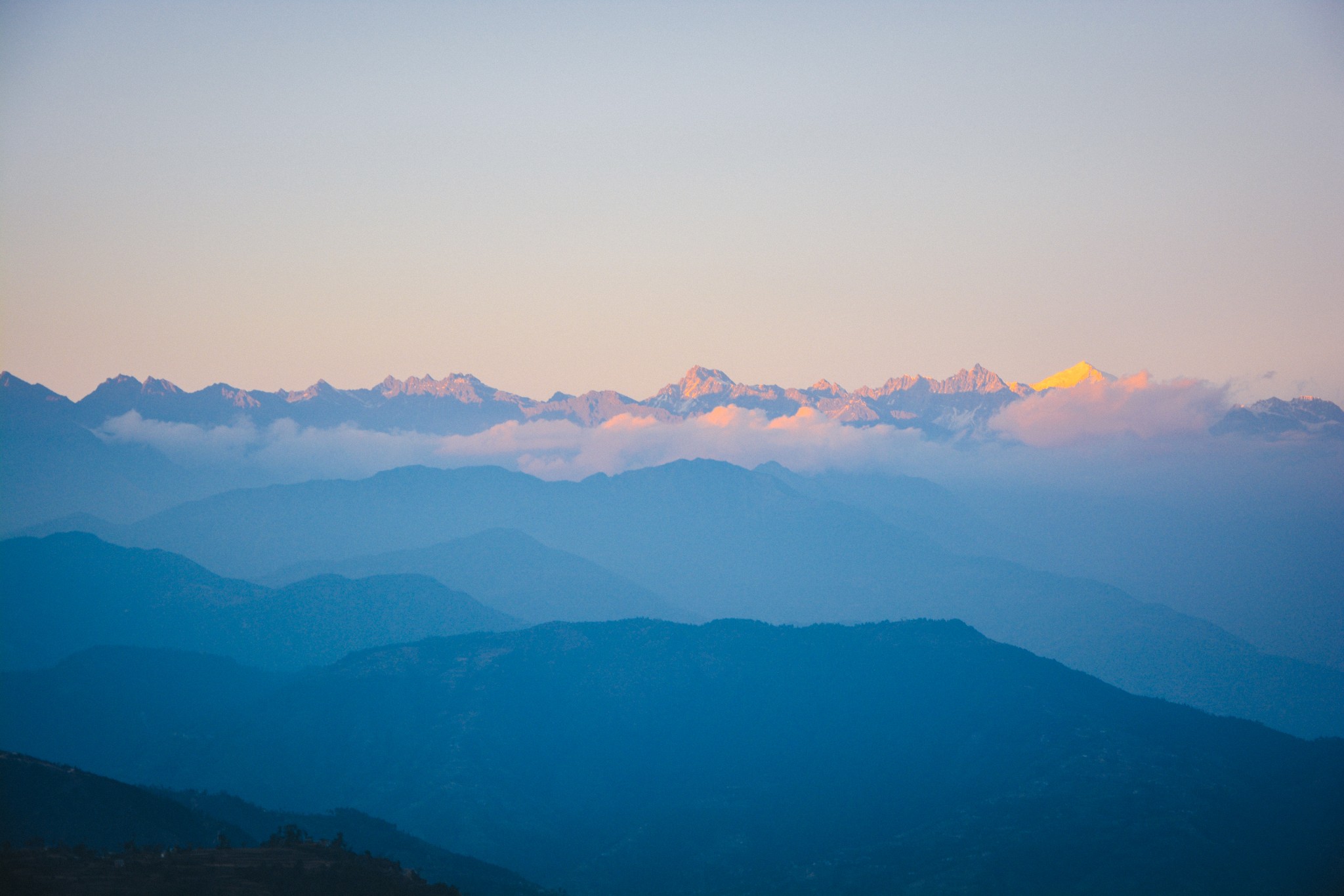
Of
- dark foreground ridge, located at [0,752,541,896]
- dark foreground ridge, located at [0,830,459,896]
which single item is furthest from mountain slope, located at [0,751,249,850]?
dark foreground ridge, located at [0,830,459,896]

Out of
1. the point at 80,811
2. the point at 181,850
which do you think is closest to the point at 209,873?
the point at 181,850

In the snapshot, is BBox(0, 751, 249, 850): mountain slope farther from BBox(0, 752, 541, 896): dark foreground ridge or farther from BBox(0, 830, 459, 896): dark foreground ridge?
BBox(0, 830, 459, 896): dark foreground ridge

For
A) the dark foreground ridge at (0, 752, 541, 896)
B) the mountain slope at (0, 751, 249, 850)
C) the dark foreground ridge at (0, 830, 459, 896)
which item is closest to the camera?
the dark foreground ridge at (0, 830, 459, 896)

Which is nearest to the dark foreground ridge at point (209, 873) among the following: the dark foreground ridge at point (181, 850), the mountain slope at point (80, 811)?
the dark foreground ridge at point (181, 850)

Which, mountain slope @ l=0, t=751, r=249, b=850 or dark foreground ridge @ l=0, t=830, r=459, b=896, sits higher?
dark foreground ridge @ l=0, t=830, r=459, b=896

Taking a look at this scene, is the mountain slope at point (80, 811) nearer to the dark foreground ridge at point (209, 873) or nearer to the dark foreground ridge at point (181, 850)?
the dark foreground ridge at point (181, 850)

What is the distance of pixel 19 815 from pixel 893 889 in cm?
13467

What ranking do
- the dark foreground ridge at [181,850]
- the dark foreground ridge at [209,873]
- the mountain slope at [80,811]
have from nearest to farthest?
the dark foreground ridge at [209,873] → the dark foreground ridge at [181,850] → the mountain slope at [80,811]

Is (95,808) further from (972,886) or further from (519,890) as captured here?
(972,886)

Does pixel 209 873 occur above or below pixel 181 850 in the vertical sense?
above

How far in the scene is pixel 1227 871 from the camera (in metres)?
179

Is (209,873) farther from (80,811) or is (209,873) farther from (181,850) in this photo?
(80,811)

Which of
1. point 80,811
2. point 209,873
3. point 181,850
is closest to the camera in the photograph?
point 209,873

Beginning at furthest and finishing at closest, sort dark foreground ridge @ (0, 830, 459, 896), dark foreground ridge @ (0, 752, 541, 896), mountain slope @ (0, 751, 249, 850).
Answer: mountain slope @ (0, 751, 249, 850)
dark foreground ridge @ (0, 752, 541, 896)
dark foreground ridge @ (0, 830, 459, 896)
